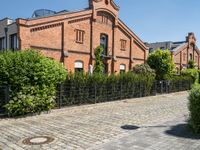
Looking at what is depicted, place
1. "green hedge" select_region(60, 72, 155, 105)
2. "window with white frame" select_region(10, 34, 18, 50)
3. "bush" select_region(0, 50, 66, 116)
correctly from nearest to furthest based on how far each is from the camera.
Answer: "bush" select_region(0, 50, 66, 116) < "green hedge" select_region(60, 72, 155, 105) < "window with white frame" select_region(10, 34, 18, 50)

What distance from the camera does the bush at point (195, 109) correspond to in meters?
8.27

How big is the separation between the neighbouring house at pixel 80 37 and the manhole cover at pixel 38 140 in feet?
45.4

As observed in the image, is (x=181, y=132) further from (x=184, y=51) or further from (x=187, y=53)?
(x=187, y=53)

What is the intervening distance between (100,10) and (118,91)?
12445mm

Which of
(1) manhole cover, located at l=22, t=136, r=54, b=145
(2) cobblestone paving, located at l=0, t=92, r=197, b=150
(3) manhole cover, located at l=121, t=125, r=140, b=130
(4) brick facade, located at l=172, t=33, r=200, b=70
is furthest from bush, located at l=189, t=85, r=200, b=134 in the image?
(4) brick facade, located at l=172, t=33, r=200, b=70

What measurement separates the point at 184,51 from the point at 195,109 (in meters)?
37.6

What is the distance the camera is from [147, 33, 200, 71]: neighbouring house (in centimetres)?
4161

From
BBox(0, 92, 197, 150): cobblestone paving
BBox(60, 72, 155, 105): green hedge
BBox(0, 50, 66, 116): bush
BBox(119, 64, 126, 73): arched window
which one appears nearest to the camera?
BBox(0, 92, 197, 150): cobblestone paving

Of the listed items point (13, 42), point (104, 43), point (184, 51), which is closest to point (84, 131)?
point (13, 42)

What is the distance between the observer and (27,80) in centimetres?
1102

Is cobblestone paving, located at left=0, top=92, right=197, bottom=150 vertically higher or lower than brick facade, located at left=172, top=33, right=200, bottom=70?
lower

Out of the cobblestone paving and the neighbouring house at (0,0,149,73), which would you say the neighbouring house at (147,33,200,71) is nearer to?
the neighbouring house at (0,0,149,73)

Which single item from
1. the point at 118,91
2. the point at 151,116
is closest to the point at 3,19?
the point at 118,91

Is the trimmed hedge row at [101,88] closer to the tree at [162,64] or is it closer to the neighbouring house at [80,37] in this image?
the tree at [162,64]
